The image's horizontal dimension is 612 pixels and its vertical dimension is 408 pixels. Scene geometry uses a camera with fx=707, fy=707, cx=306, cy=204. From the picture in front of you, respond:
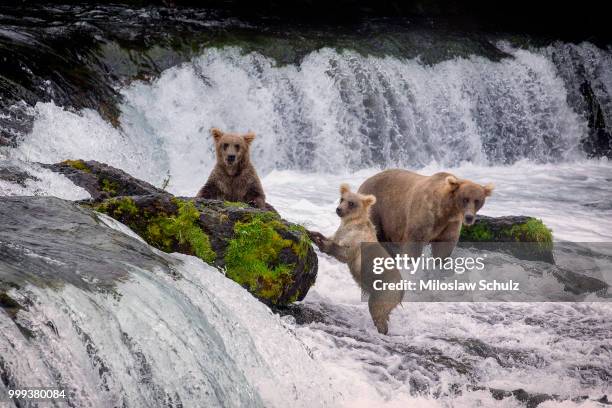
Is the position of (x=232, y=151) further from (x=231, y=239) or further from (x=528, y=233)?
(x=528, y=233)

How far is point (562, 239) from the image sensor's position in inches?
350

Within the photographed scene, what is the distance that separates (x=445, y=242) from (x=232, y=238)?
7.76ft

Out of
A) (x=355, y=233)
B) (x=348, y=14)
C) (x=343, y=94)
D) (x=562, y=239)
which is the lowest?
(x=562, y=239)

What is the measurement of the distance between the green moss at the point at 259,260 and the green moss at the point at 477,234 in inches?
113

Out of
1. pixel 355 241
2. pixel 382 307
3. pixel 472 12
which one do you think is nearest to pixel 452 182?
pixel 355 241

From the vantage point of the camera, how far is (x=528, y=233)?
271 inches

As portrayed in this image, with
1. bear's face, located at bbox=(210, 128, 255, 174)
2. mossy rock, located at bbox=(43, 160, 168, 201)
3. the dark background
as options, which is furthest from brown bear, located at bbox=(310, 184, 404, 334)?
the dark background

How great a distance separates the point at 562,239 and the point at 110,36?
758cm

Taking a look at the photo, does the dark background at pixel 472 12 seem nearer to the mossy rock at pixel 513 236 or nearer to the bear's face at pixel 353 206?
the mossy rock at pixel 513 236

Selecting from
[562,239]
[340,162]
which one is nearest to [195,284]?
[562,239]

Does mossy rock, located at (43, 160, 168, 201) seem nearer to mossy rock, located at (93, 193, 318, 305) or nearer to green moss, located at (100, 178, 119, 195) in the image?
green moss, located at (100, 178, 119, 195)

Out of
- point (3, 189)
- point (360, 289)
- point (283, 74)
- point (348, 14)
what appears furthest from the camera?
point (348, 14)

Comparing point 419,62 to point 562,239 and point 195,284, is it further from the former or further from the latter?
point 195,284

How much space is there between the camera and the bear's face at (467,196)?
19.2 feet
